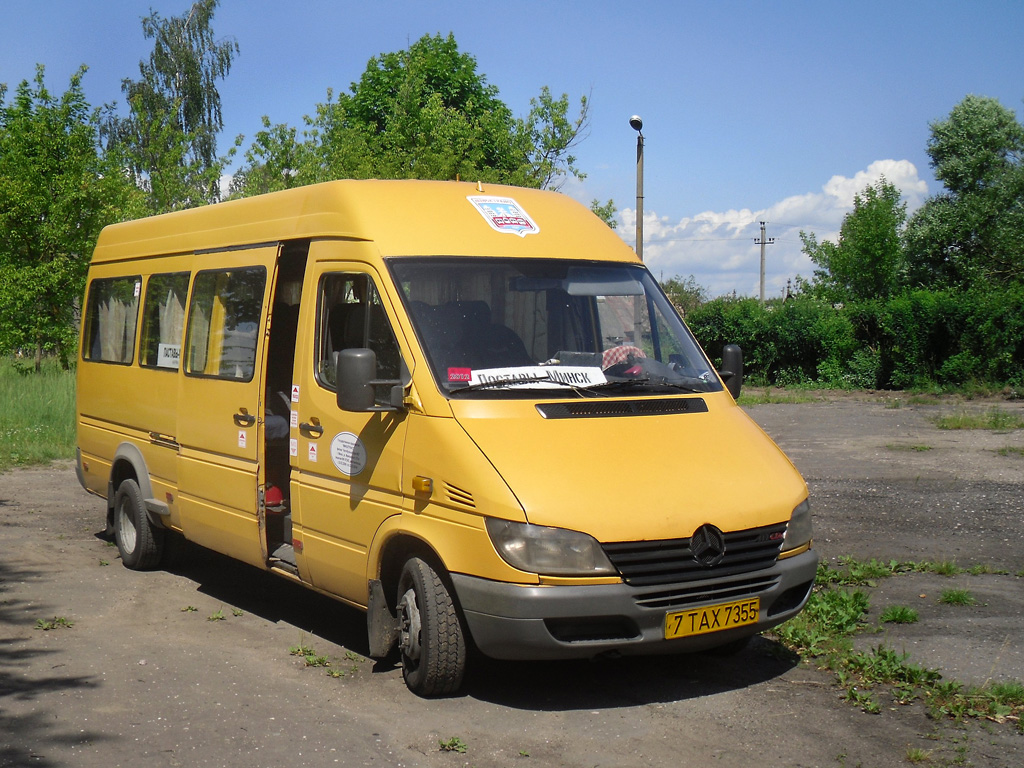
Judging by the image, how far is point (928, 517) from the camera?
10414mm

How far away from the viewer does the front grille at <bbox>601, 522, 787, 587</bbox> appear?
5.02 meters

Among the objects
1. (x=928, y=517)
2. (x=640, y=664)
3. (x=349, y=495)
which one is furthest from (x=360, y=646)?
(x=928, y=517)

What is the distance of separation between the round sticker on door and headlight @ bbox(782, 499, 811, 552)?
2.25 m

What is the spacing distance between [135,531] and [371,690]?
381 centimetres

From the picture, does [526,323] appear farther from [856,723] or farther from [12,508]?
[12,508]

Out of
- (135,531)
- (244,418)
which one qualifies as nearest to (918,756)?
(244,418)

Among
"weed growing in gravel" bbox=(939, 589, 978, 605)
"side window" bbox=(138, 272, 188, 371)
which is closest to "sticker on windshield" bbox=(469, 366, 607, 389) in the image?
"weed growing in gravel" bbox=(939, 589, 978, 605)

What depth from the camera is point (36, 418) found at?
735 inches

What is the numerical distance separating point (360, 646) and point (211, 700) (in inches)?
47.8

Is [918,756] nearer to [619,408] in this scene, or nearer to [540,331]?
[619,408]

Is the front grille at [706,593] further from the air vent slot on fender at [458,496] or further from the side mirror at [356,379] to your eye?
the side mirror at [356,379]

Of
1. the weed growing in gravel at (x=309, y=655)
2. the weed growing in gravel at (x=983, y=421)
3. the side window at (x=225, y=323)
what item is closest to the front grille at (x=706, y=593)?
the weed growing in gravel at (x=309, y=655)

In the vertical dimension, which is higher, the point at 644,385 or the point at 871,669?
the point at 644,385

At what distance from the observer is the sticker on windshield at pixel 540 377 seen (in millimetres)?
→ 5691
